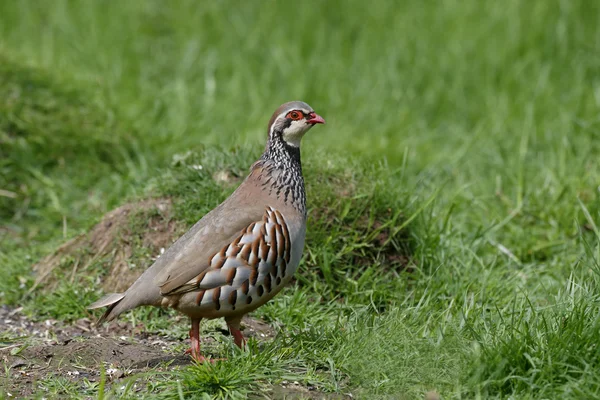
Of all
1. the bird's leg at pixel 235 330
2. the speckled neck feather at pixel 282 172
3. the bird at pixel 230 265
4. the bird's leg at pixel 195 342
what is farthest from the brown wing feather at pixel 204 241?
the bird's leg at pixel 235 330

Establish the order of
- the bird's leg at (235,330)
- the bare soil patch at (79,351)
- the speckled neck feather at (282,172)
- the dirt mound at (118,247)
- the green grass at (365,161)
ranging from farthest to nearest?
the dirt mound at (118,247) → the speckled neck feather at (282,172) → the bird's leg at (235,330) → the bare soil patch at (79,351) → the green grass at (365,161)

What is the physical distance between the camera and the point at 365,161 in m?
5.48

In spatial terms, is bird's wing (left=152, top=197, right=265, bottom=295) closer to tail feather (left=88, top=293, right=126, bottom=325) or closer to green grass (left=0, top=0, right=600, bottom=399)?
tail feather (left=88, top=293, right=126, bottom=325)

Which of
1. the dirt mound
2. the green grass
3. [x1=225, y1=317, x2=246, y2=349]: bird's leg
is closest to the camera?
the green grass

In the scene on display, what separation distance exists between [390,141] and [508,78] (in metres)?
1.83

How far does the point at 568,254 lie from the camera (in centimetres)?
560

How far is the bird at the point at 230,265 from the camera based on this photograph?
13.0ft

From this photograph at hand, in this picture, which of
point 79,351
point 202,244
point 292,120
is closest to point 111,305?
point 79,351

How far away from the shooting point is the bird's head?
4348 mm

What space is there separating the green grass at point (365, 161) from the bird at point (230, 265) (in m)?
0.26

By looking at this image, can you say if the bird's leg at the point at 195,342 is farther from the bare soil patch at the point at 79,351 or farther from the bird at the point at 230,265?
the bare soil patch at the point at 79,351

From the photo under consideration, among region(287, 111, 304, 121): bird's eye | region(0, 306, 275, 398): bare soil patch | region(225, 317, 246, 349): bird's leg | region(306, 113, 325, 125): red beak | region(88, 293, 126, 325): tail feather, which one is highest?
region(287, 111, 304, 121): bird's eye

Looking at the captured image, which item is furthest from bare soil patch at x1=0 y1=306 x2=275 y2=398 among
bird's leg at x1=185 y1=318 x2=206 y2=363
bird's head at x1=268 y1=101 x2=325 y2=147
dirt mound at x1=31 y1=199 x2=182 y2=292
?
bird's head at x1=268 y1=101 x2=325 y2=147

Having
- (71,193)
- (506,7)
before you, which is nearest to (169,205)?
(71,193)
